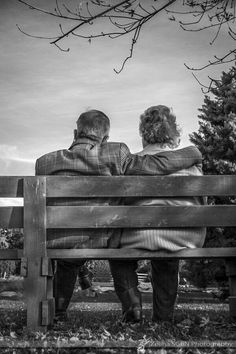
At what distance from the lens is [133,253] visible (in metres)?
4.80

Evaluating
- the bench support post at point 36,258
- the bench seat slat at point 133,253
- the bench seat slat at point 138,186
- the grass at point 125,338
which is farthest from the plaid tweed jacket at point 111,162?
the grass at point 125,338

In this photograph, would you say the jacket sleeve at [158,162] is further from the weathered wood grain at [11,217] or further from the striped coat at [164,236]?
the weathered wood grain at [11,217]

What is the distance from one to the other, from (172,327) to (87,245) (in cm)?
96

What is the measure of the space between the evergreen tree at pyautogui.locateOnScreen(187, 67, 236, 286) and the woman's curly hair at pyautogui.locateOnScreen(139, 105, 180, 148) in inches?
239

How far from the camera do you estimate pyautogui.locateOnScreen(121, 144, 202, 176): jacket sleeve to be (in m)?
5.10

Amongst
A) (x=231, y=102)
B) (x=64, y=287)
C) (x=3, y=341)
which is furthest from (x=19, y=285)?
(x=3, y=341)

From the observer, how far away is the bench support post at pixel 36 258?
4.67 meters

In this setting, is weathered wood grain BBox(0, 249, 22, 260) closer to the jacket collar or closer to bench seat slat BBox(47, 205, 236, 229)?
bench seat slat BBox(47, 205, 236, 229)

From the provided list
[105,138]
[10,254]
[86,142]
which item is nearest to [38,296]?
[10,254]

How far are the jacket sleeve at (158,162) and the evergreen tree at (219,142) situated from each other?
20.6 ft

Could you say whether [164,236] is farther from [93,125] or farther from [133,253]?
[93,125]

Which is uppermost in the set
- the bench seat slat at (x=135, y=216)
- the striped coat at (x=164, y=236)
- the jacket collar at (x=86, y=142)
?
the jacket collar at (x=86, y=142)

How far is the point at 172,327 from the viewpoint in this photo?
15.4 ft

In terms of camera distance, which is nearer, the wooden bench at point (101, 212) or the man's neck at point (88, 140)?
the wooden bench at point (101, 212)
